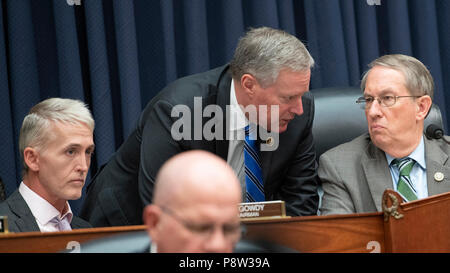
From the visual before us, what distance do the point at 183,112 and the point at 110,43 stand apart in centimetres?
114

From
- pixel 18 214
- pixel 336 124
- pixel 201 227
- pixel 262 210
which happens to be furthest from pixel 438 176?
pixel 201 227

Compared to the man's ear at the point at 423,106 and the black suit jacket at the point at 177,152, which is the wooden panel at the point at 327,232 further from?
the man's ear at the point at 423,106

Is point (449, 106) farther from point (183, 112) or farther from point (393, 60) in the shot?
point (183, 112)

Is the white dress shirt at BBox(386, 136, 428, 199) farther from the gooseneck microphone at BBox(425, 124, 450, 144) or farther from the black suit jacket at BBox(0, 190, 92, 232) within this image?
the black suit jacket at BBox(0, 190, 92, 232)

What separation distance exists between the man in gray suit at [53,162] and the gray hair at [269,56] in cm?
67

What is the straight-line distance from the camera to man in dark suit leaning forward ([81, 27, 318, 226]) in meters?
2.53

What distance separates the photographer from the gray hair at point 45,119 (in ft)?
7.34

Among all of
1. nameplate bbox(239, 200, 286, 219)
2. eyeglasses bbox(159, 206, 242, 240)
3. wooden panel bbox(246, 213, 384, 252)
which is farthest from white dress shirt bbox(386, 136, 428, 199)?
eyeglasses bbox(159, 206, 242, 240)

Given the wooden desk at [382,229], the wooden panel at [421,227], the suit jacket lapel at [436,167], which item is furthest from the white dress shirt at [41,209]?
the suit jacket lapel at [436,167]

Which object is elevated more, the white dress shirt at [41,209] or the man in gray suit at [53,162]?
the man in gray suit at [53,162]

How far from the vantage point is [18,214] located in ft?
6.95

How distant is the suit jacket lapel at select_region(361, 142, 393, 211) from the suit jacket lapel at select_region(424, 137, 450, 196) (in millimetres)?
141
